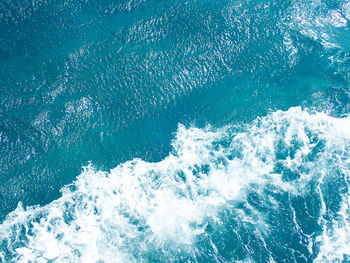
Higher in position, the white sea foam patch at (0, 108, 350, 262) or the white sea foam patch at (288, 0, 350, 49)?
the white sea foam patch at (288, 0, 350, 49)

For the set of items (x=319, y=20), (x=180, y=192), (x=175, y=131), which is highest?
(x=319, y=20)

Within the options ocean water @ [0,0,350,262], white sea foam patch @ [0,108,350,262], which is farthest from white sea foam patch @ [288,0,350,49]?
white sea foam patch @ [0,108,350,262]

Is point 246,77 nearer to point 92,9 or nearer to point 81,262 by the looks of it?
point 92,9

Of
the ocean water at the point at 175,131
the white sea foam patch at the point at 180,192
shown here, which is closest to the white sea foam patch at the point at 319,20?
the ocean water at the point at 175,131

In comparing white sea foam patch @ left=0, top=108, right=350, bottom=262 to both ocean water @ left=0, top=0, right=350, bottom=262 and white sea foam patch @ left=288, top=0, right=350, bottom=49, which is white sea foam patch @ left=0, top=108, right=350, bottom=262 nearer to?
ocean water @ left=0, top=0, right=350, bottom=262

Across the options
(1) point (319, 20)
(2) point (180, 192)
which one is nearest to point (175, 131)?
(2) point (180, 192)

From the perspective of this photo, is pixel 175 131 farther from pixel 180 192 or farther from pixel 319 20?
pixel 319 20

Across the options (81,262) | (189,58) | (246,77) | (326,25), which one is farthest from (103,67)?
(326,25)
